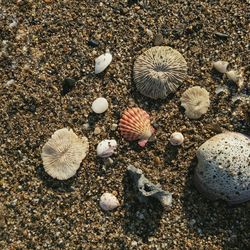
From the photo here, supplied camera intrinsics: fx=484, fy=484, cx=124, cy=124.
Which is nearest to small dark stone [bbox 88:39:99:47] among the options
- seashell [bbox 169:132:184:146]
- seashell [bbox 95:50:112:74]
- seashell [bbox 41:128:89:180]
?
seashell [bbox 95:50:112:74]

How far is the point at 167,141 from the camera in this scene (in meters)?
3.92

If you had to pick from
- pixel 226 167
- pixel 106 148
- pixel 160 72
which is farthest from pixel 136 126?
pixel 226 167

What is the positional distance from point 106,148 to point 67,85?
24.2 inches

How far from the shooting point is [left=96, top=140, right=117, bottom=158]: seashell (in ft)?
12.7

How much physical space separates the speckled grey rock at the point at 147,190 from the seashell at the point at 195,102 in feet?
2.07

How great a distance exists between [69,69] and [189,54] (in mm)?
1002

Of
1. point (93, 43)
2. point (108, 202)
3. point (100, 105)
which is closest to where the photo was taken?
point (108, 202)

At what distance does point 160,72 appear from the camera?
392 cm

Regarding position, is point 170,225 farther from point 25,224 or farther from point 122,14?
point 122,14

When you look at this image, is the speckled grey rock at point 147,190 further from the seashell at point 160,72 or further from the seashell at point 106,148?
the seashell at point 160,72

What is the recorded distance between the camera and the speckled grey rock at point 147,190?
3.73 m

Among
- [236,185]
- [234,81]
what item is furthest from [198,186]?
[234,81]

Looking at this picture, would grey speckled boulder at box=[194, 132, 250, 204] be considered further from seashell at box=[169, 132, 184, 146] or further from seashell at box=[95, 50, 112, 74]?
seashell at box=[95, 50, 112, 74]

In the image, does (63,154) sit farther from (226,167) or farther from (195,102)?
(226,167)
